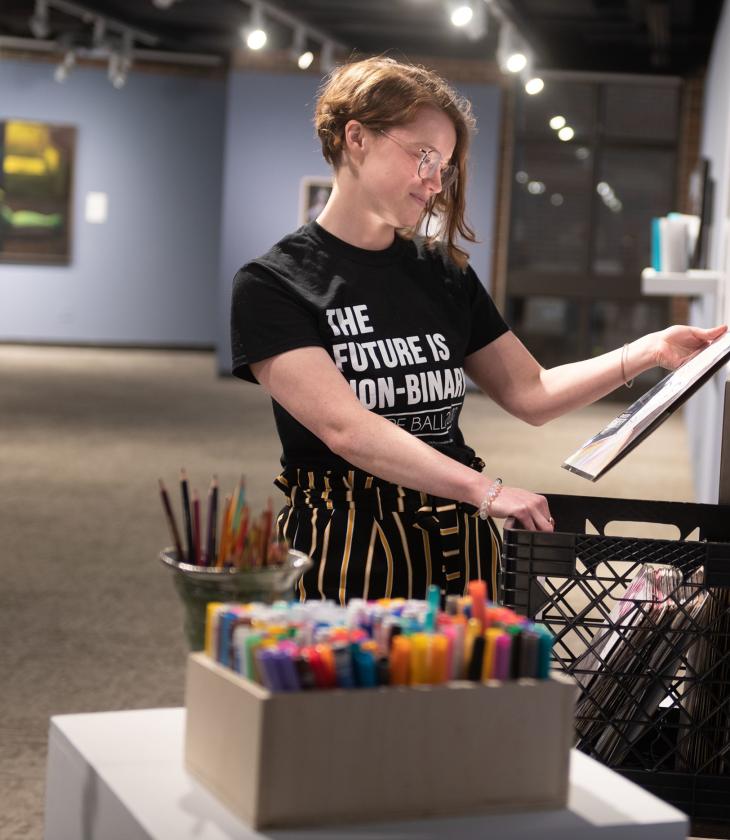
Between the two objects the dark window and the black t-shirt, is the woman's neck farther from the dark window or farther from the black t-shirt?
the dark window

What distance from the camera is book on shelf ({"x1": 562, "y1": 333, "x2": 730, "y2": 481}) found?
4.84 ft

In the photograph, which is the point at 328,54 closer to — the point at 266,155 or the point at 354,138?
the point at 266,155

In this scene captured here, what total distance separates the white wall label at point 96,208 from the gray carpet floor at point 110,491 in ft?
7.89

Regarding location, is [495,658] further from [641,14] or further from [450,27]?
[450,27]

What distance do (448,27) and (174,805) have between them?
40.6ft

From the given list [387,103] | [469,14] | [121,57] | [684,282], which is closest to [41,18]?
[121,57]

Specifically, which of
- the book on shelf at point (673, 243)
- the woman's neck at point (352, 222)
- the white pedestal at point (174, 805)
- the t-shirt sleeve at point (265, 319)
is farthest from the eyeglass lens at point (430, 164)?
the book on shelf at point (673, 243)

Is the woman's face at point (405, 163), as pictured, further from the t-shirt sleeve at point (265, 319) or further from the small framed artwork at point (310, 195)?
the small framed artwork at point (310, 195)

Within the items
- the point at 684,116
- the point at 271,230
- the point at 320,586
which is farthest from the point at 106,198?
the point at 320,586

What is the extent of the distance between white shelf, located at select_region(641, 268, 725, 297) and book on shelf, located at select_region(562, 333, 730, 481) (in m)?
5.17

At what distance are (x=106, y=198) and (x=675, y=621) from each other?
15.5m

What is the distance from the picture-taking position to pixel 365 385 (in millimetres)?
1832

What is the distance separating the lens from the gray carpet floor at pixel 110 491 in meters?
3.65

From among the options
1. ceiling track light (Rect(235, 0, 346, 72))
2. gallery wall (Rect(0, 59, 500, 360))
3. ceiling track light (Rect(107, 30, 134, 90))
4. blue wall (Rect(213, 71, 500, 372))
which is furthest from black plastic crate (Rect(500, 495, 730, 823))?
gallery wall (Rect(0, 59, 500, 360))
